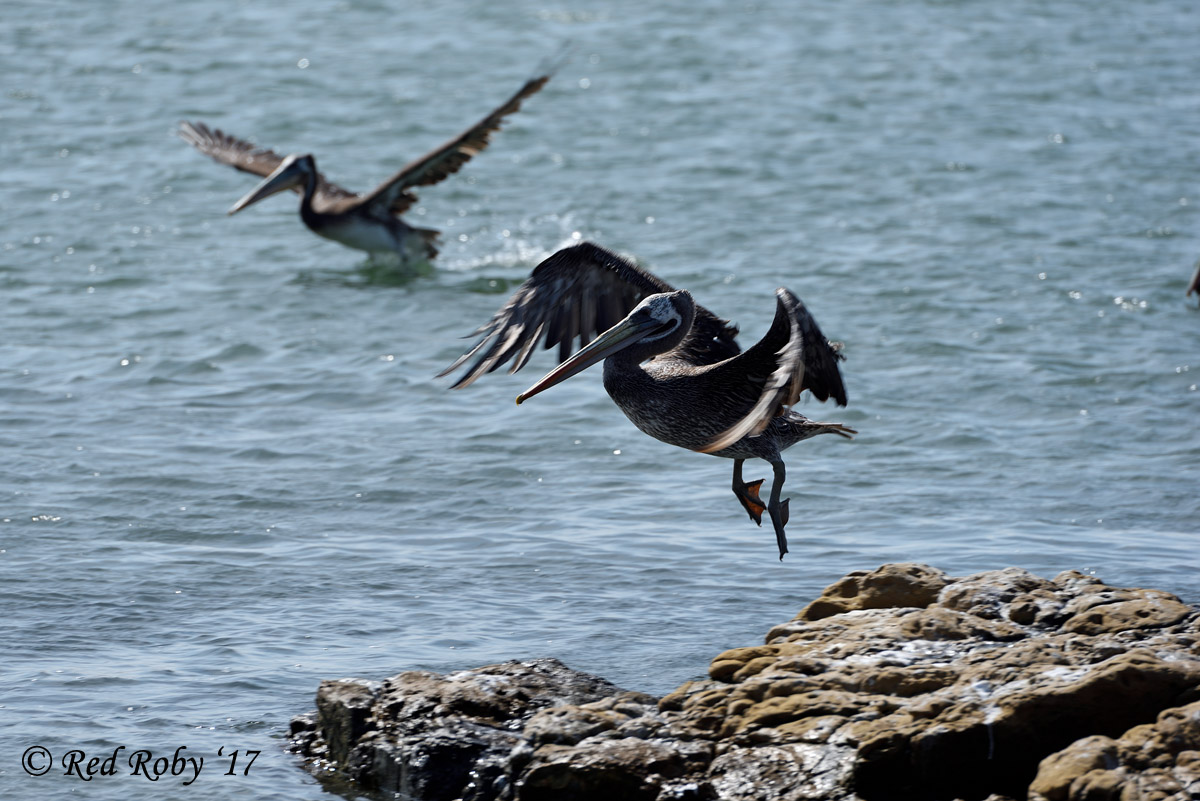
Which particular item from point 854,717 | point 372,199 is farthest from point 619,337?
point 372,199

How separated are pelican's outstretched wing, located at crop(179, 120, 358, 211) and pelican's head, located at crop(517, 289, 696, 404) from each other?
8.33 meters

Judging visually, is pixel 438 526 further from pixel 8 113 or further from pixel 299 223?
pixel 8 113

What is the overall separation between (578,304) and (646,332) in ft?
2.20

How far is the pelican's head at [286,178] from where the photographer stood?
46.5 feet

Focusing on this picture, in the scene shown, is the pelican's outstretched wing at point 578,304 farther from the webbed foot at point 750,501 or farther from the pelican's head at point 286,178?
the pelican's head at point 286,178

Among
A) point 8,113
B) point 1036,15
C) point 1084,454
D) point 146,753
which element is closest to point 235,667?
point 146,753

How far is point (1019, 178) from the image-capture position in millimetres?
15312

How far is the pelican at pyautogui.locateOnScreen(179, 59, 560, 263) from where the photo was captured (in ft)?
43.5

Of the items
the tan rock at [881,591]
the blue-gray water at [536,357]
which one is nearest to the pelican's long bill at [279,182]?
the blue-gray water at [536,357]

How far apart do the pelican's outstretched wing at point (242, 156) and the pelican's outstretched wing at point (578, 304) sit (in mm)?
7688

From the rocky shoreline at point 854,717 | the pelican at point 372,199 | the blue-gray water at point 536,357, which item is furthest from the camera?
the pelican at point 372,199

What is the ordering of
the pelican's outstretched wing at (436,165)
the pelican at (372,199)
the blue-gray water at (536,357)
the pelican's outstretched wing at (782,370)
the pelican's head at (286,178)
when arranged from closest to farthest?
1. the pelican's outstretched wing at (782,370)
2. the blue-gray water at (536,357)
3. the pelican's outstretched wing at (436,165)
4. the pelican at (372,199)
5. the pelican's head at (286,178)

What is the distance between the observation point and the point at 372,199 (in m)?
13.6

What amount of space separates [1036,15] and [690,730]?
19.1 meters
